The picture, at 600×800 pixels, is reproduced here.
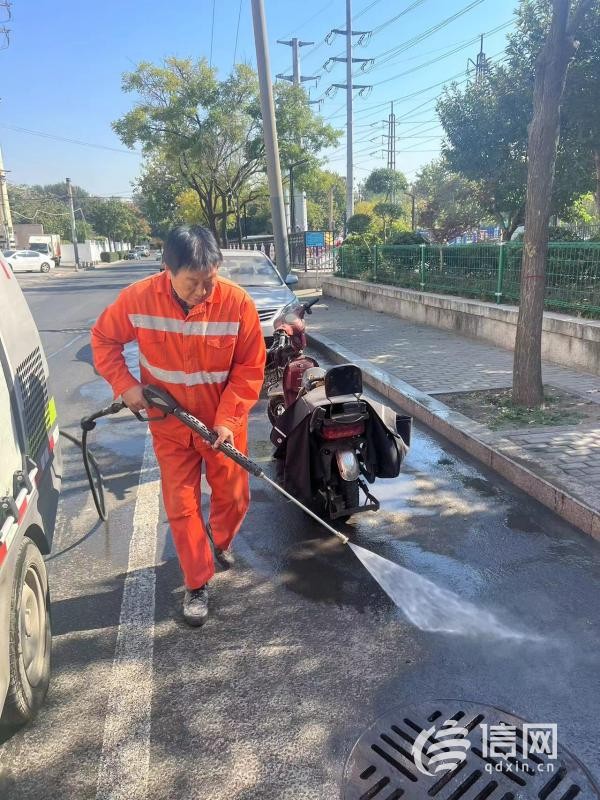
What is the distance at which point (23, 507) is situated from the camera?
2.38 meters

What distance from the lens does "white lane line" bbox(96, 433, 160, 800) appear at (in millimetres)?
2121

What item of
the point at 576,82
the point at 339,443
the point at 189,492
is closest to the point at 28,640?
the point at 189,492

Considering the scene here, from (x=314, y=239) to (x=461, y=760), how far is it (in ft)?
73.2

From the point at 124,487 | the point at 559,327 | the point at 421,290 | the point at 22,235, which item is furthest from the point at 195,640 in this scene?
the point at 22,235

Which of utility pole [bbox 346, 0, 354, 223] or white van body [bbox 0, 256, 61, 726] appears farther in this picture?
utility pole [bbox 346, 0, 354, 223]

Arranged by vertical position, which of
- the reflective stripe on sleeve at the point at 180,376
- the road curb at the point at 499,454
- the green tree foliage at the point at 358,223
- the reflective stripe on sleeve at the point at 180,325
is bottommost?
the road curb at the point at 499,454

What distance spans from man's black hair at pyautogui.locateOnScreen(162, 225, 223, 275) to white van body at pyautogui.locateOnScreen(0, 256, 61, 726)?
0.81 m

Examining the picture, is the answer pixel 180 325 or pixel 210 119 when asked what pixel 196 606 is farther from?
pixel 210 119

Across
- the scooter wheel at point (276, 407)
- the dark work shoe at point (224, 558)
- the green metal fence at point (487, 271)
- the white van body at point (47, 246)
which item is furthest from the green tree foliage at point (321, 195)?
the dark work shoe at point (224, 558)

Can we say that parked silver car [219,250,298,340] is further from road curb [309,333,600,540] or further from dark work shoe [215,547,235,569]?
dark work shoe [215,547,235,569]

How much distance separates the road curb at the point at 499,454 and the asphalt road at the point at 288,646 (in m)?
0.12

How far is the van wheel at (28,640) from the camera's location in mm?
2162
